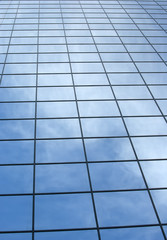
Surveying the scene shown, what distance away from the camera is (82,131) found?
42.9 ft

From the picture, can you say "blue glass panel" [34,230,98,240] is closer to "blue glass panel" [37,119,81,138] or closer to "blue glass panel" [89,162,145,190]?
"blue glass panel" [89,162,145,190]

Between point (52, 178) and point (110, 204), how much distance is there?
100 inches

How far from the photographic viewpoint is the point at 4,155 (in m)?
11.8

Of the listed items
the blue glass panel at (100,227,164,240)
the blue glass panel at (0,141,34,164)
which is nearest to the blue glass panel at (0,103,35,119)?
the blue glass panel at (0,141,34,164)

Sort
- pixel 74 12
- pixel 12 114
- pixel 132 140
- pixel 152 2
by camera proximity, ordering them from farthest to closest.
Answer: pixel 152 2, pixel 74 12, pixel 12 114, pixel 132 140

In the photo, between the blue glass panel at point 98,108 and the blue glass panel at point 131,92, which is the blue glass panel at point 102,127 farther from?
the blue glass panel at point 131,92

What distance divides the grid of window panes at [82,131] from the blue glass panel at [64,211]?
4cm

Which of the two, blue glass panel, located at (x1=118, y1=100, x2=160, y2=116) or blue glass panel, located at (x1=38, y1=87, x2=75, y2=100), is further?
blue glass panel, located at (x1=38, y1=87, x2=75, y2=100)

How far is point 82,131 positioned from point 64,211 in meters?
4.21

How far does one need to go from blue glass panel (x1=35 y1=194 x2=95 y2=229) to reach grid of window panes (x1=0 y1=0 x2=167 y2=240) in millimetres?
36

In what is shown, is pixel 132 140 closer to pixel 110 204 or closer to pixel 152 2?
pixel 110 204

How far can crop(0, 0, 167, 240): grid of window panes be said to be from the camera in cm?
993

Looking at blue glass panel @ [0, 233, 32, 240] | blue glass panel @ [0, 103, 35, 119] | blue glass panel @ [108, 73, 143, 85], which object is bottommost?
blue glass panel @ [0, 233, 32, 240]

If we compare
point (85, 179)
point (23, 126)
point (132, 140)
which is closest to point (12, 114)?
Result: point (23, 126)
